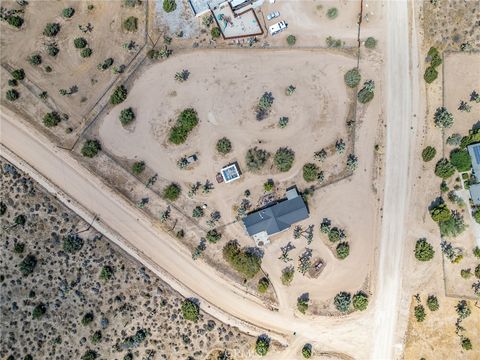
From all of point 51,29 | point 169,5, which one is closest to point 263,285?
point 169,5

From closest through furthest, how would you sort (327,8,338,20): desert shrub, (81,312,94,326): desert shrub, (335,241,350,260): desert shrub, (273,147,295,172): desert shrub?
1. (81,312,94,326): desert shrub
2. (273,147,295,172): desert shrub
3. (335,241,350,260): desert shrub
4. (327,8,338,20): desert shrub

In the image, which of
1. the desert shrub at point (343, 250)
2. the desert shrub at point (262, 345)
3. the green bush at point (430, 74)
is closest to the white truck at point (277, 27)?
the green bush at point (430, 74)

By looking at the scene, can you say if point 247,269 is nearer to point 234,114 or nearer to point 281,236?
point 281,236

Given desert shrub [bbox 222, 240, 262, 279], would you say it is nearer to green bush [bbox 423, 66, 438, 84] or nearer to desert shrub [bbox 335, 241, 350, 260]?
desert shrub [bbox 335, 241, 350, 260]

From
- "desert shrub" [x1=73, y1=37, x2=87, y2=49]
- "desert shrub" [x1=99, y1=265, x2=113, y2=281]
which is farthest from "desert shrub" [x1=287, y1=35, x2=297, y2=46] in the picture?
"desert shrub" [x1=99, y1=265, x2=113, y2=281]

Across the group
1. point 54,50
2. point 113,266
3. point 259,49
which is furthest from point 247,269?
point 54,50
